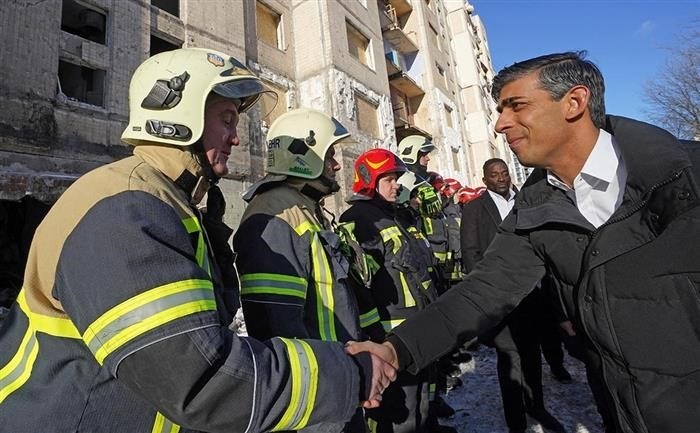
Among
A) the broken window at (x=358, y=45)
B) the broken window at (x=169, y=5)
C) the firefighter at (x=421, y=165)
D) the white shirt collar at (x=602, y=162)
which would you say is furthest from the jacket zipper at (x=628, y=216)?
the broken window at (x=358, y=45)

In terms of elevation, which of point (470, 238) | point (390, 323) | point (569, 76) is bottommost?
point (390, 323)

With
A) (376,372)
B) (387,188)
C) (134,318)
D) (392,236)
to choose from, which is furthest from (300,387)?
(387,188)

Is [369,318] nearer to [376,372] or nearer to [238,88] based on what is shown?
[376,372]

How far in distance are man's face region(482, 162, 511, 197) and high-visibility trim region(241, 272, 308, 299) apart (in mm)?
2770

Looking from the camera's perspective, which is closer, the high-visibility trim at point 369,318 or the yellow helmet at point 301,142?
the yellow helmet at point 301,142

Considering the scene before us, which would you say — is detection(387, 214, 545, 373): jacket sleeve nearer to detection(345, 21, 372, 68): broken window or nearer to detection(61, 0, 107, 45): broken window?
detection(61, 0, 107, 45): broken window

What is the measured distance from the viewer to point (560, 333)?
399cm

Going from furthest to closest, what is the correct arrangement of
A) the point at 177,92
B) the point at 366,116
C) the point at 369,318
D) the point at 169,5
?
the point at 366,116, the point at 169,5, the point at 369,318, the point at 177,92

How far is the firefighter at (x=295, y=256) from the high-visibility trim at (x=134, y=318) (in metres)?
0.78

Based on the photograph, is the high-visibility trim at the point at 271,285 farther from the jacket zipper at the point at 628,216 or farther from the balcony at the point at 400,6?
the balcony at the point at 400,6

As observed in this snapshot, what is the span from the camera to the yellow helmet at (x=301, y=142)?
2271 mm

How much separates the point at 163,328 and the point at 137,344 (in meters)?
0.06

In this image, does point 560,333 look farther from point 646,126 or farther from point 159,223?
point 159,223

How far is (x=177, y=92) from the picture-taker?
1.42 m
